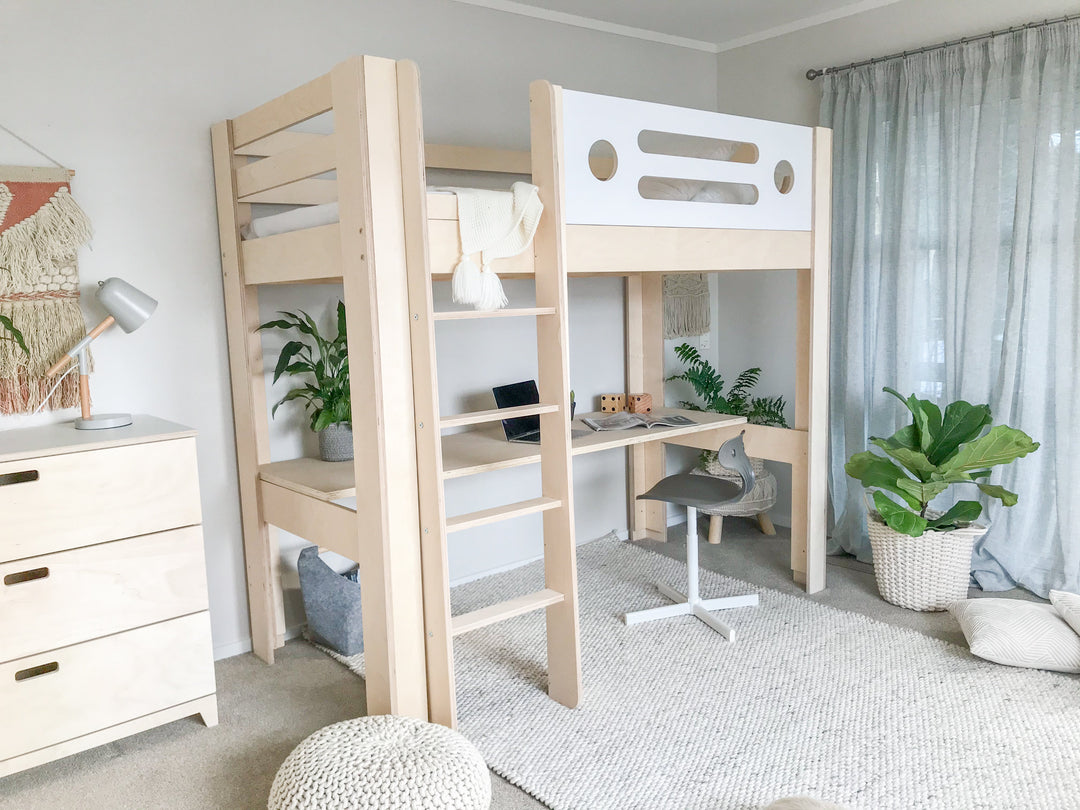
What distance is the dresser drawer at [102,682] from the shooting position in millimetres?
2035

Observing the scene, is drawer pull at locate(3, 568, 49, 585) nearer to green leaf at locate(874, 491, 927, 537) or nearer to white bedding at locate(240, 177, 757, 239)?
white bedding at locate(240, 177, 757, 239)

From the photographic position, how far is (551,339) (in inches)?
88.4

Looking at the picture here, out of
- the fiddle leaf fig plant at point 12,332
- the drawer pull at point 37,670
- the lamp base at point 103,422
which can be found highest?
the fiddle leaf fig plant at point 12,332

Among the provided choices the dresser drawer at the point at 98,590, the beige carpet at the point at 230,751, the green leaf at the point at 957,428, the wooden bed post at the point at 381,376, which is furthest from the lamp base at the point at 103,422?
the green leaf at the point at 957,428

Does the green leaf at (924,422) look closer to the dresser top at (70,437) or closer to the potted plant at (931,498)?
the potted plant at (931,498)

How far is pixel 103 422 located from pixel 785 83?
10.3 ft

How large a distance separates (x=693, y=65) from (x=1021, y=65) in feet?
4.95

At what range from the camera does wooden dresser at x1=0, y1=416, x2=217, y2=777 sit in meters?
2.02

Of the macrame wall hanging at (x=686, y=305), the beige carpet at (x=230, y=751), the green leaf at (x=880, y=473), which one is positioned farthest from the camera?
the macrame wall hanging at (x=686, y=305)

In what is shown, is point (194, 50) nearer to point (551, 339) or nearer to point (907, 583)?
point (551, 339)

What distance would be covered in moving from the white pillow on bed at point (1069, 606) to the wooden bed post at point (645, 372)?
5.42 feet

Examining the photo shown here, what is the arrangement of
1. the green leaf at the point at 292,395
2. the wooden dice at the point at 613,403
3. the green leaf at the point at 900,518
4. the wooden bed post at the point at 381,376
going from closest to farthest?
the wooden bed post at the point at 381,376
the green leaf at the point at 292,395
the green leaf at the point at 900,518
the wooden dice at the point at 613,403

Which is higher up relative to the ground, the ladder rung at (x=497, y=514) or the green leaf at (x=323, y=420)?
the green leaf at (x=323, y=420)

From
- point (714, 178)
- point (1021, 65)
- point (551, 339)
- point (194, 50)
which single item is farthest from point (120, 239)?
point (1021, 65)
